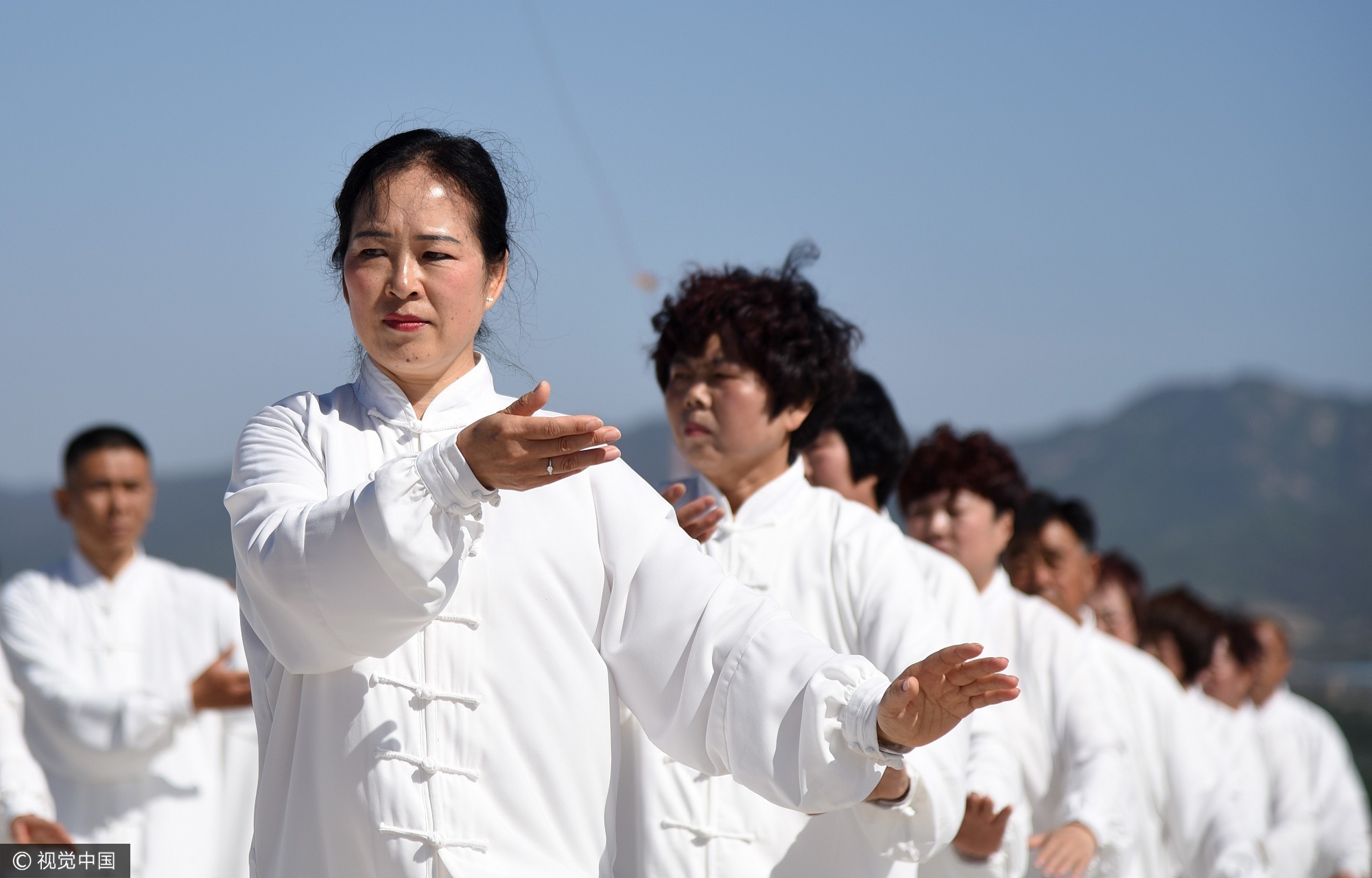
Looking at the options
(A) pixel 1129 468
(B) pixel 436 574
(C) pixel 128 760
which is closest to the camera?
(B) pixel 436 574

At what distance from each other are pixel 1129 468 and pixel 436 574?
167483mm

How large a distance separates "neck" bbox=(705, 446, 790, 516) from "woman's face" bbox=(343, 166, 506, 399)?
1.40 m

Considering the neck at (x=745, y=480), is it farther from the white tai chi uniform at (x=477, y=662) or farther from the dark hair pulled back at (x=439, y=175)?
the dark hair pulled back at (x=439, y=175)

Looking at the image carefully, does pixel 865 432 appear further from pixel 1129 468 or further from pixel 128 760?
pixel 1129 468

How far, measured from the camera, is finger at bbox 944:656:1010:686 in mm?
2438

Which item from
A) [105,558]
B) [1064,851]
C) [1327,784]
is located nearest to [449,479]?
[1064,851]

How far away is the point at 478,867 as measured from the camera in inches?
103

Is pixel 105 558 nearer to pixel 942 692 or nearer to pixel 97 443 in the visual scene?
pixel 97 443

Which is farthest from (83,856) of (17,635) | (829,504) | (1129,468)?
(1129,468)

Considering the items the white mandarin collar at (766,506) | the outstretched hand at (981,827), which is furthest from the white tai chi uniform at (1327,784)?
the white mandarin collar at (766,506)

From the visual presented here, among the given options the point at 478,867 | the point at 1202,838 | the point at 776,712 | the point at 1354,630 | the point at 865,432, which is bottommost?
the point at 1354,630

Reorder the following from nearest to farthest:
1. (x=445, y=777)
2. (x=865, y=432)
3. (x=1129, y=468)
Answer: (x=445, y=777)
(x=865, y=432)
(x=1129, y=468)

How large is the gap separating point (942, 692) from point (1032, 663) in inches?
128

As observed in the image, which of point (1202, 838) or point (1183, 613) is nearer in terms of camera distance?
point (1202, 838)
